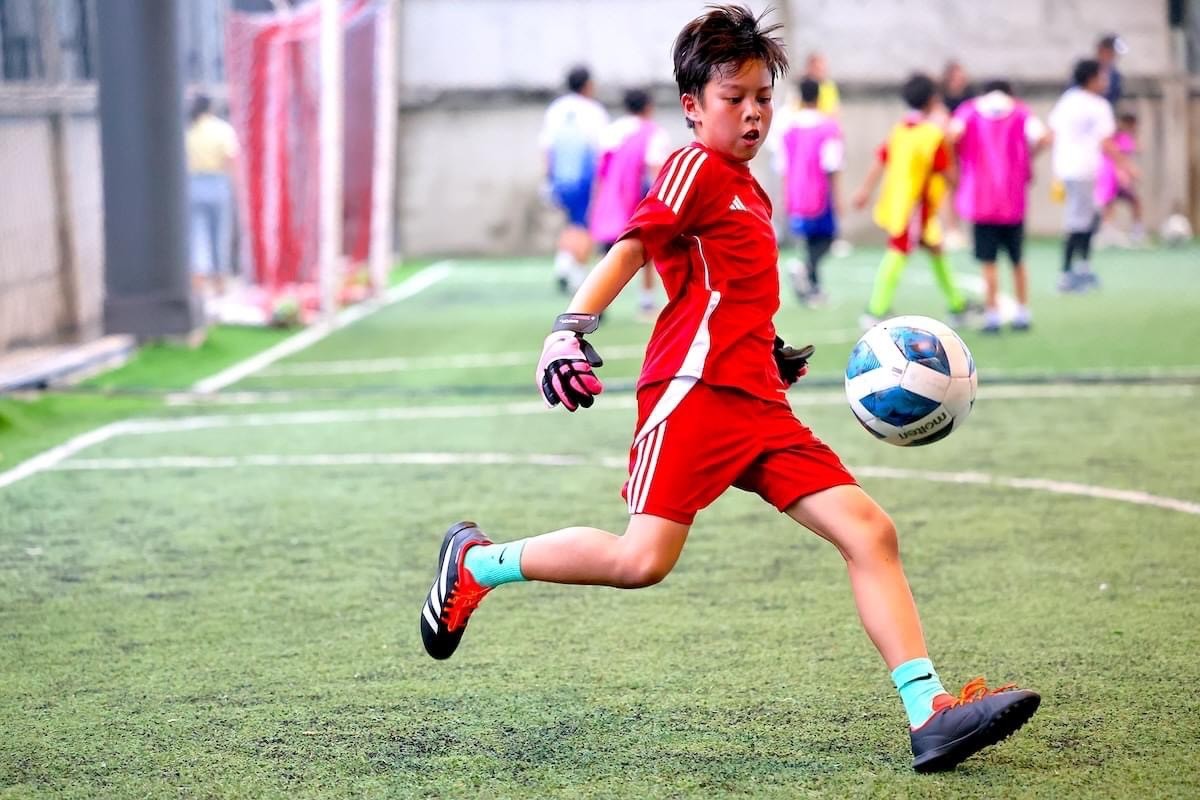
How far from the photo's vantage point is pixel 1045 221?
25.1 meters

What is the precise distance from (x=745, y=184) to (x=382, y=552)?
270 cm

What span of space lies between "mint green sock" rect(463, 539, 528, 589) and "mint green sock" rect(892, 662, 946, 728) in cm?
100

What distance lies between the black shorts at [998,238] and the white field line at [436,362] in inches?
59.8

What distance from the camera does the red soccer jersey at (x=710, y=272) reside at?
12.5 feet

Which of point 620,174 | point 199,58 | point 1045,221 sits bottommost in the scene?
point 1045,221

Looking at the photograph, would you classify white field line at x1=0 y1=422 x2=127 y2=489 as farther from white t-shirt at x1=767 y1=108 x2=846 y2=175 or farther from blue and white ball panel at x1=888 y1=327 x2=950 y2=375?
white t-shirt at x1=767 y1=108 x2=846 y2=175

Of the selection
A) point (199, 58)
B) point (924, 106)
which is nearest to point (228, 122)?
point (199, 58)

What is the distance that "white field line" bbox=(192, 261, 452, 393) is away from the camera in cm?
1116

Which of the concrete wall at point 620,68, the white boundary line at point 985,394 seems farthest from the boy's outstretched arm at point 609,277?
the concrete wall at point 620,68

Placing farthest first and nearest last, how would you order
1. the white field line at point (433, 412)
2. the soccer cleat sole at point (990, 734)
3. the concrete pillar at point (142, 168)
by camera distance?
the concrete pillar at point (142, 168), the white field line at point (433, 412), the soccer cleat sole at point (990, 734)

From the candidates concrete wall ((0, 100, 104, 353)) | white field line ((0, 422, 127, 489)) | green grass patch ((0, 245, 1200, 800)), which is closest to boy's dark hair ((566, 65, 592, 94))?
concrete wall ((0, 100, 104, 353))

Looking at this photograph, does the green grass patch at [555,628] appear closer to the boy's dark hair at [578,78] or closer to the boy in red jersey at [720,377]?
the boy in red jersey at [720,377]

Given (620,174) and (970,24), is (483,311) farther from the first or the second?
(970,24)

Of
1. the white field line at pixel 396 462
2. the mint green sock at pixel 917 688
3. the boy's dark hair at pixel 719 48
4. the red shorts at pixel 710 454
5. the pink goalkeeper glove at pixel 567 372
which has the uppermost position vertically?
the boy's dark hair at pixel 719 48
